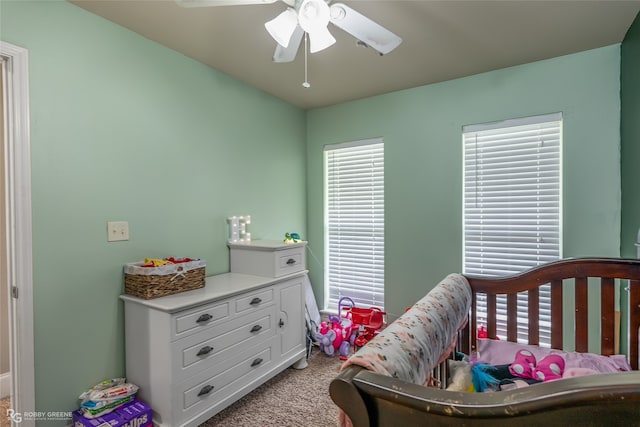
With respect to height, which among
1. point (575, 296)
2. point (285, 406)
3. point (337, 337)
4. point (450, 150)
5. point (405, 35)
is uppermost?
point (405, 35)

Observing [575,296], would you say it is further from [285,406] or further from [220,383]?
[220,383]

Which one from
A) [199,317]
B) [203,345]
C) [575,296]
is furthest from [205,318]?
[575,296]

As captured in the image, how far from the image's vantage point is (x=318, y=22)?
4.37 ft

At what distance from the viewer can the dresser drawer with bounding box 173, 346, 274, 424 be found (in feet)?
5.57

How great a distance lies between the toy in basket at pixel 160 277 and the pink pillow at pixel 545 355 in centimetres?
166

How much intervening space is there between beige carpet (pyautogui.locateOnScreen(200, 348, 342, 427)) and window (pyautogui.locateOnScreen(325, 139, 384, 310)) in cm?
97

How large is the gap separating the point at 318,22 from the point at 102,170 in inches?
56.7

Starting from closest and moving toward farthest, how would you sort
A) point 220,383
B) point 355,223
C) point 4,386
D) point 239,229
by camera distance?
point 220,383 → point 4,386 → point 239,229 → point 355,223

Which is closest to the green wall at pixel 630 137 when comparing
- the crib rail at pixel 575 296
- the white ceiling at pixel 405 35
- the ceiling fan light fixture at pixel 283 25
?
the white ceiling at pixel 405 35

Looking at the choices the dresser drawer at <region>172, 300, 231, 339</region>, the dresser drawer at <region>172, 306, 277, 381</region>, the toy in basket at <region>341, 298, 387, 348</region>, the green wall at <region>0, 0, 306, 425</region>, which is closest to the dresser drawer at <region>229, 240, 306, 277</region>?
the green wall at <region>0, 0, 306, 425</region>

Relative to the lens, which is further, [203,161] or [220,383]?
[203,161]

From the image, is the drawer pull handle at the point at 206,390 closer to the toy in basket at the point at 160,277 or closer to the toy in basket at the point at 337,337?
the toy in basket at the point at 160,277

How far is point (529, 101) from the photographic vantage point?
2.38 m

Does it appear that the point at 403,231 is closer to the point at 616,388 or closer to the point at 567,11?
the point at 567,11
